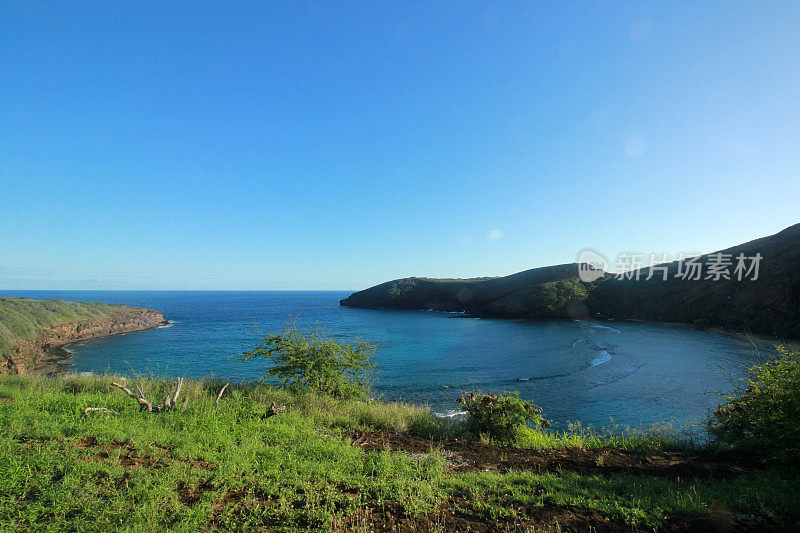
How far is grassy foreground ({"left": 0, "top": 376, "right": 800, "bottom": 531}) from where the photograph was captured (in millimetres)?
4602

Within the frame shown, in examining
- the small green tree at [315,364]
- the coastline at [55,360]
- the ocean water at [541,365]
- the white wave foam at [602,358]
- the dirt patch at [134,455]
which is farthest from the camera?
the white wave foam at [602,358]

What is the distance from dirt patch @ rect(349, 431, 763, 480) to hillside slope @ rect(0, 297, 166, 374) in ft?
115

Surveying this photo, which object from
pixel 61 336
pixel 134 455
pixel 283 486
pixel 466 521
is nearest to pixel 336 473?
pixel 283 486

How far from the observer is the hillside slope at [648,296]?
50.9 meters

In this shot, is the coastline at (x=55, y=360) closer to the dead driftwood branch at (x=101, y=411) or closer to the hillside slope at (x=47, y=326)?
the hillside slope at (x=47, y=326)

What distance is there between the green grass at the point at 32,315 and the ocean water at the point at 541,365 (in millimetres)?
5286

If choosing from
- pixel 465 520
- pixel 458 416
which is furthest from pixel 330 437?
pixel 458 416

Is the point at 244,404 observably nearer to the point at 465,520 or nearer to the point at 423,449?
the point at 423,449

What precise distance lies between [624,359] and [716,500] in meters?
35.1

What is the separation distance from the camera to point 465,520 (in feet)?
16.1

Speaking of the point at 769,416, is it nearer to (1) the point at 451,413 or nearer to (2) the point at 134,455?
(2) the point at 134,455

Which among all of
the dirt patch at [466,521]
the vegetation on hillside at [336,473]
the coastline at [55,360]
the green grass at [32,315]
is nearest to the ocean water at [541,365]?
the coastline at [55,360]

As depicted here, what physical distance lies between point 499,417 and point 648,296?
84987mm

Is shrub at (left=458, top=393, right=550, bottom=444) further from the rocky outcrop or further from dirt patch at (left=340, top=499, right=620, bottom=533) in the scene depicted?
the rocky outcrop
